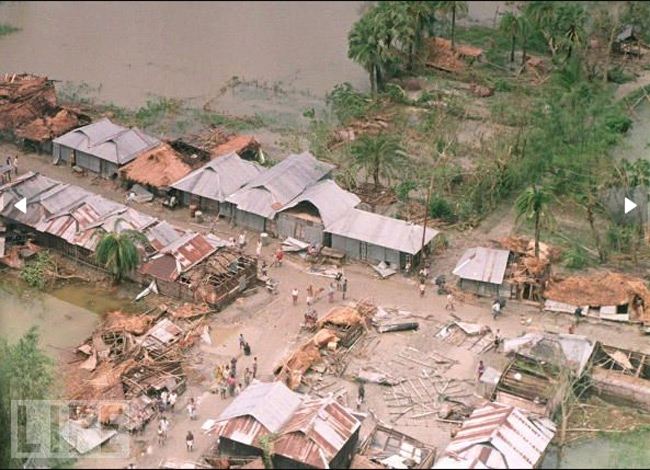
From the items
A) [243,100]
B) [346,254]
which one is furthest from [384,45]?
[346,254]

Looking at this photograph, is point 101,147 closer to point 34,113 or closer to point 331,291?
point 34,113

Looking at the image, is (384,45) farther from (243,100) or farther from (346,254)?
(346,254)

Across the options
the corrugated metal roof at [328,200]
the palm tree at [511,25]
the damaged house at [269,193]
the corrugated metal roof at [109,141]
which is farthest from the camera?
the palm tree at [511,25]

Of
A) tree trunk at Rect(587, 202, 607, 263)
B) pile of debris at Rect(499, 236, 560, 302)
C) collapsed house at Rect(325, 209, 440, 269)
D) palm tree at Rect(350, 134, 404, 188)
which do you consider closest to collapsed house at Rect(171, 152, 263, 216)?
palm tree at Rect(350, 134, 404, 188)

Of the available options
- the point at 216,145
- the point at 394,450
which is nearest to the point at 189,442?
the point at 394,450

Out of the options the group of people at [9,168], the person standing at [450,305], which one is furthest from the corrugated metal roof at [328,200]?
the group of people at [9,168]

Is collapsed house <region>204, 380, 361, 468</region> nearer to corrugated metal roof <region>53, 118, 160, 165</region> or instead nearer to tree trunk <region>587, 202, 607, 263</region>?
tree trunk <region>587, 202, 607, 263</region>

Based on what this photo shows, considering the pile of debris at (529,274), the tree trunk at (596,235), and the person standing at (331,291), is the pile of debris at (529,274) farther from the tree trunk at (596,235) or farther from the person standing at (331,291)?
the person standing at (331,291)
